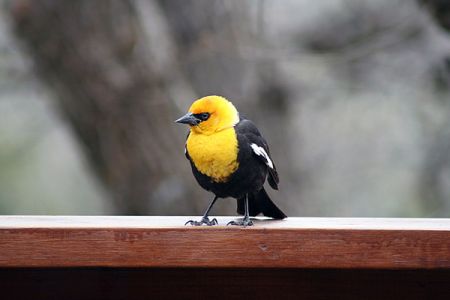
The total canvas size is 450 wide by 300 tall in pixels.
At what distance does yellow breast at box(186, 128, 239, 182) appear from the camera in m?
2.29

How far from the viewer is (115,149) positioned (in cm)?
452

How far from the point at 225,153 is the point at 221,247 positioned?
695mm

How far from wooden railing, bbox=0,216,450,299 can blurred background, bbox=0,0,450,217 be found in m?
2.74

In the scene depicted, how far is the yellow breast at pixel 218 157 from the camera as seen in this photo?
7.50 ft

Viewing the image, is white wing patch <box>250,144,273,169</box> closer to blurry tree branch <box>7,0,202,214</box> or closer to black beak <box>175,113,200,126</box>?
black beak <box>175,113,200,126</box>

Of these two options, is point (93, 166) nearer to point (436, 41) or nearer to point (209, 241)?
point (436, 41)

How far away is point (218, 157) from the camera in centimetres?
229

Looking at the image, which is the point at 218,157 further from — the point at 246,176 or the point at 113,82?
the point at 113,82

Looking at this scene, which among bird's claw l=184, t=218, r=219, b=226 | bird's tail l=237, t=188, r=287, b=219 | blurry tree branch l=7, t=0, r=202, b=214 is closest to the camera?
bird's claw l=184, t=218, r=219, b=226

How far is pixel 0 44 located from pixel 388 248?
4187 mm

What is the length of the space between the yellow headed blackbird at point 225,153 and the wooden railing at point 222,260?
1.97 feet

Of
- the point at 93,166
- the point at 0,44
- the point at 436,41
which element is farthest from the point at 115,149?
the point at 436,41

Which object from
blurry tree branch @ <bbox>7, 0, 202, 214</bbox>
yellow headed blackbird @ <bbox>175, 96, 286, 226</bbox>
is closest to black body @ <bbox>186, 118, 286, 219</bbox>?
yellow headed blackbird @ <bbox>175, 96, 286, 226</bbox>

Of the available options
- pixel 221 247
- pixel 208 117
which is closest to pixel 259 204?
pixel 208 117
